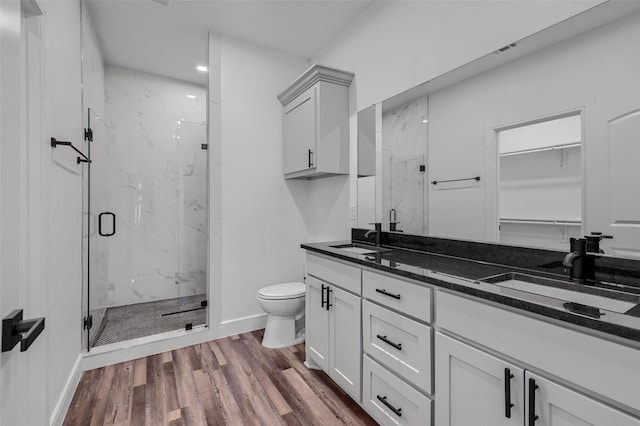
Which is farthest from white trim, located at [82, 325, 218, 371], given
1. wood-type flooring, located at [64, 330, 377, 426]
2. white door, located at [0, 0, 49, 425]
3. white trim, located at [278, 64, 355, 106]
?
white trim, located at [278, 64, 355, 106]

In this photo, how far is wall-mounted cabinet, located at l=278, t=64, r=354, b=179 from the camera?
8.36ft

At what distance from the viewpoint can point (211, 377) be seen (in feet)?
6.95

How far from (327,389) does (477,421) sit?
3.57ft

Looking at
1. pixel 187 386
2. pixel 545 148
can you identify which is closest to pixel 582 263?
pixel 545 148

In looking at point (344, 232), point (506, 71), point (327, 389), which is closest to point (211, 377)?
point (327, 389)

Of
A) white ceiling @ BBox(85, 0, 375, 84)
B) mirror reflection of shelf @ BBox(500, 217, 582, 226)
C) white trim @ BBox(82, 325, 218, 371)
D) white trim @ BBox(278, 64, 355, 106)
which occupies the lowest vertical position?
white trim @ BBox(82, 325, 218, 371)

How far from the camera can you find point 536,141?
1447mm

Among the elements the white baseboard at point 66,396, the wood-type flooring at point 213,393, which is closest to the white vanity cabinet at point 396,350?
the wood-type flooring at point 213,393

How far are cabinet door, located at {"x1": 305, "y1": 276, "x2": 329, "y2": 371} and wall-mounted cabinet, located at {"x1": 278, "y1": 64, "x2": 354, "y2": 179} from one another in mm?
1004

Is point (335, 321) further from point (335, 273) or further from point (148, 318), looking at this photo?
point (148, 318)

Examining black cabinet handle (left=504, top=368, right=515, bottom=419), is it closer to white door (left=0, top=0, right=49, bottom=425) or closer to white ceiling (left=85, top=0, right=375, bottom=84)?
white door (left=0, top=0, right=49, bottom=425)

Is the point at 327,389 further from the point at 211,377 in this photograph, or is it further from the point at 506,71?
the point at 506,71

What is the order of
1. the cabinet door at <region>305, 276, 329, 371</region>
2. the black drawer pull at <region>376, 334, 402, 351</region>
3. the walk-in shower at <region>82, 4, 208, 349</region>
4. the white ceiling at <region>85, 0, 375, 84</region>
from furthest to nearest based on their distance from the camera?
the walk-in shower at <region>82, 4, 208, 349</region>
the white ceiling at <region>85, 0, 375, 84</region>
the cabinet door at <region>305, 276, 329, 371</region>
the black drawer pull at <region>376, 334, 402, 351</region>

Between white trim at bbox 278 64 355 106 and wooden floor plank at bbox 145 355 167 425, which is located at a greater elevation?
white trim at bbox 278 64 355 106
